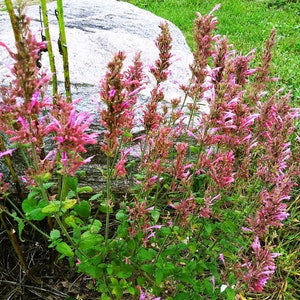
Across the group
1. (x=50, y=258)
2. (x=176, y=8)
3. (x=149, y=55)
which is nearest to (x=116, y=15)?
(x=149, y=55)

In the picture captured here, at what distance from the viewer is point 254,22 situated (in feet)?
25.0

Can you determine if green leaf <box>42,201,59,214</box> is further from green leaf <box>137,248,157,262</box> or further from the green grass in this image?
the green grass

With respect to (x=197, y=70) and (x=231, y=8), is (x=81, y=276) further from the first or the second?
(x=231, y=8)

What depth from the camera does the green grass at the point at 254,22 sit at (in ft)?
19.0

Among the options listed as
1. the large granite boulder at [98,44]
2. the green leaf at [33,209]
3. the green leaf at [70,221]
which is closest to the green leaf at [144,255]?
the green leaf at [70,221]

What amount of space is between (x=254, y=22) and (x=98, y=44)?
5117mm

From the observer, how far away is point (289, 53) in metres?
6.24

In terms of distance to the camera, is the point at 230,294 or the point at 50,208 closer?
the point at 50,208

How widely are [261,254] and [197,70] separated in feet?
3.31

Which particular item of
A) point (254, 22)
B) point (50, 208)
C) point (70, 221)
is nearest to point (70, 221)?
point (70, 221)

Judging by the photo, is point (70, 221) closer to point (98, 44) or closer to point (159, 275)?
point (159, 275)

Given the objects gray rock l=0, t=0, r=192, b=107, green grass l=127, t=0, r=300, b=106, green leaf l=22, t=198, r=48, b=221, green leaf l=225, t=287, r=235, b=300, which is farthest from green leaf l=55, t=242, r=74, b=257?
green grass l=127, t=0, r=300, b=106

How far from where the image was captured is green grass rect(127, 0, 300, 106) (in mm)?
5781

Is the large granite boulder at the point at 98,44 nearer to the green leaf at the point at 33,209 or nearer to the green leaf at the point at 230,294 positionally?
the green leaf at the point at 33,209
